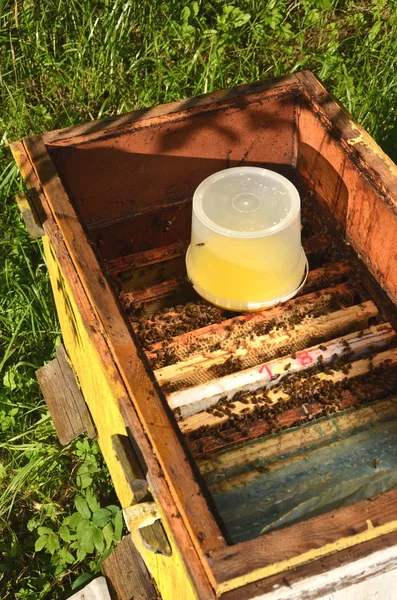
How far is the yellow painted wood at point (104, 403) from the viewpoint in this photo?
2.06 metres

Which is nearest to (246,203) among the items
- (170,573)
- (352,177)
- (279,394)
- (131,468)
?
(352,177)

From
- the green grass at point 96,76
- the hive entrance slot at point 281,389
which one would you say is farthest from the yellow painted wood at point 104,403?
the green grass at point 96,76

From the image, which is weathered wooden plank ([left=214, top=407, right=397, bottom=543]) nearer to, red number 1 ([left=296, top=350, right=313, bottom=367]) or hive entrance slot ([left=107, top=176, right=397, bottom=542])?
hive entrance slot ([left=107, top=176, right=397, bottom=542])

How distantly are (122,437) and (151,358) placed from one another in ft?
1.94

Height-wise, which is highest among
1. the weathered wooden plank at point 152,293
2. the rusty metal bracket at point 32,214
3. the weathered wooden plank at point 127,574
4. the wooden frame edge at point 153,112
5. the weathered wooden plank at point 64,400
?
the wooden frame edge at point 153,112

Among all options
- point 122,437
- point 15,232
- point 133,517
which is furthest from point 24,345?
point 133,517

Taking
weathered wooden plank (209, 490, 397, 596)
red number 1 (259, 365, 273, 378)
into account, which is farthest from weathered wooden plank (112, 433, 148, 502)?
red number 1 (259, 365, 273, 378)

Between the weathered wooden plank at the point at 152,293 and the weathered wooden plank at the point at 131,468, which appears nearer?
the weathered wooden plank at the point at 131,468

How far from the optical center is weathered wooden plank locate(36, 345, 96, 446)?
10.8 feet

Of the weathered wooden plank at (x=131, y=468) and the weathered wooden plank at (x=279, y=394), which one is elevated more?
the weathered wooden plank at (x=131, y=468)

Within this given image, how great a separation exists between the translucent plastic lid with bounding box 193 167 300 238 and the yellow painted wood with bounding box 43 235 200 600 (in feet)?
2.18

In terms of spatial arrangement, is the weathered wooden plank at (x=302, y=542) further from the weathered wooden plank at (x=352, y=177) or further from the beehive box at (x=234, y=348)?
the weathered wooden plank at (x=352, y=177)

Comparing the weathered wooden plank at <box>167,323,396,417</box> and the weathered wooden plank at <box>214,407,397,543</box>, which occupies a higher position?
the weathered wooden plank at <box>167,323,396,417</box>

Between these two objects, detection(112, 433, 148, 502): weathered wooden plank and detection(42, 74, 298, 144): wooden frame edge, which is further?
detection(42, 74, 298, 144): wooden frame edge
